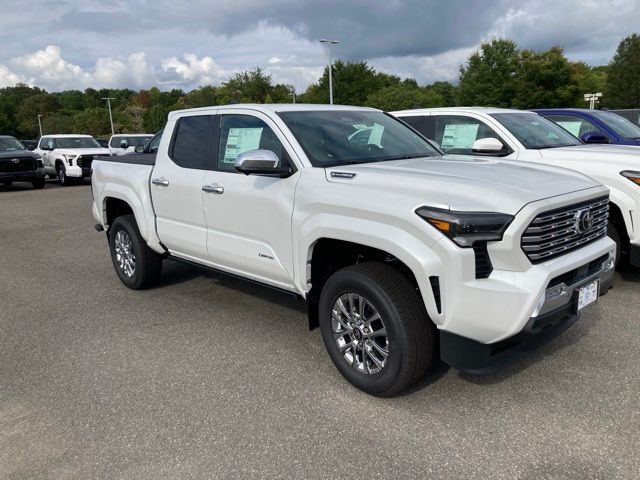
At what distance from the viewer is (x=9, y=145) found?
17578 millimetres

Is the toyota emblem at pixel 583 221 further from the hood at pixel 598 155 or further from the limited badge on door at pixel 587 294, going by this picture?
the hood at pixel 598 155

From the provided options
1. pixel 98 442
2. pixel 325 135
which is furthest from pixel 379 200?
pixel 98 442

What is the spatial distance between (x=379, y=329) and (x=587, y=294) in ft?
4.06

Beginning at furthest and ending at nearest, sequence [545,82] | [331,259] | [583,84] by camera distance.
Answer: [583,84] < [545,82] < [331,259]

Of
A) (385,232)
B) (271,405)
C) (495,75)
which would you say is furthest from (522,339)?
(495,75)

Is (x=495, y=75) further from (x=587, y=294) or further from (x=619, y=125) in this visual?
(x=587, y=294)

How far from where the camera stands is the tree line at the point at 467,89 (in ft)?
171

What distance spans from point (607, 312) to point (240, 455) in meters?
3.42

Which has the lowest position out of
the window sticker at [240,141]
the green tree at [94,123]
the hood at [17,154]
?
the hood at [17,154]

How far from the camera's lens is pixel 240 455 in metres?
2.79

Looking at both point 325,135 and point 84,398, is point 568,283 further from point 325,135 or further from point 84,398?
point 84,398

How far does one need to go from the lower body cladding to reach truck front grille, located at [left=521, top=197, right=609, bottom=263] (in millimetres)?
65

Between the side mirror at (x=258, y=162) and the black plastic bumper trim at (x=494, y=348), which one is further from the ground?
→ the side mirror at (x=258, y=162)

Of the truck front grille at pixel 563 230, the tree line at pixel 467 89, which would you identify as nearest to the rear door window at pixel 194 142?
the truck front grille at pixel 563 230
